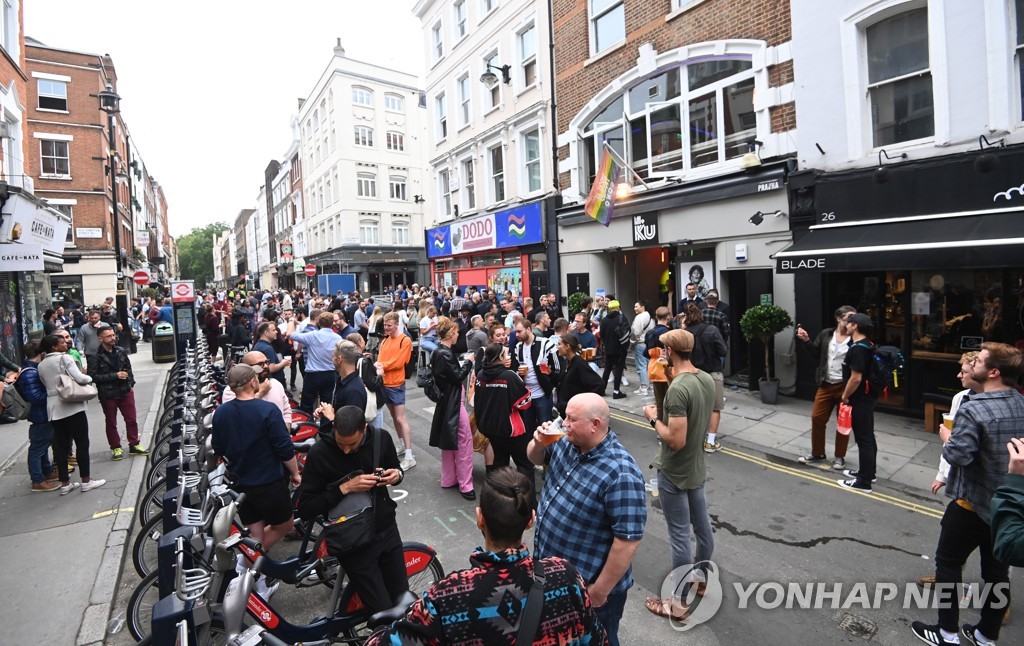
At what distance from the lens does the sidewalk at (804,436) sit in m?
6.35

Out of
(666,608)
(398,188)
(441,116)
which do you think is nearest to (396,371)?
(666,608)

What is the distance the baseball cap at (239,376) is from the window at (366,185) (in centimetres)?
3625

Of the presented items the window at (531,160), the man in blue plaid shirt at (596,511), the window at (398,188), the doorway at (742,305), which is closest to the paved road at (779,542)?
the man in blue plaid shirt at (596,511)

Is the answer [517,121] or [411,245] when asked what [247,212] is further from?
[517,121]

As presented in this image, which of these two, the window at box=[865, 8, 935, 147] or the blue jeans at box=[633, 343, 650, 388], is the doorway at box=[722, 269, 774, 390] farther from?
the window at box=[865, 8, 935, 147]

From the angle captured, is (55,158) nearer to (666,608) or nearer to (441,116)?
(441,116)

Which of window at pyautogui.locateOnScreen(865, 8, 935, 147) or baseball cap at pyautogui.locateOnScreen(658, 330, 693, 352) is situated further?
window at pyautogui.locateOnScreen(865, 8, 935, 147)

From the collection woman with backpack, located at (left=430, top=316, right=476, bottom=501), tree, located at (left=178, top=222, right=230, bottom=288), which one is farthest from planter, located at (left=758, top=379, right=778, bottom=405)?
tree, located at (left=178, top=222, right=230, bottom=288)

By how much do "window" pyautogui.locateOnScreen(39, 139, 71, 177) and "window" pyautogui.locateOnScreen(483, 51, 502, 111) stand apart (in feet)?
76.7

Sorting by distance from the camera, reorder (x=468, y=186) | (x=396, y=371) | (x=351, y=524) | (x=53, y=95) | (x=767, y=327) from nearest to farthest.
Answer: (x=351, y=524) < (x=396, y=371) < (x=767, y=327) < (x=468, y=186) < (x=53, y=95)

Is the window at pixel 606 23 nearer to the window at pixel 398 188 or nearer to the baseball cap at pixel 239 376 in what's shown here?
the baseball cap at pixel 239 376

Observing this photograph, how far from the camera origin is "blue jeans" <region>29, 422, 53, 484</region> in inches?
235

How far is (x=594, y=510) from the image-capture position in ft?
8.21

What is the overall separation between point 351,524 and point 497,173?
17611mm
